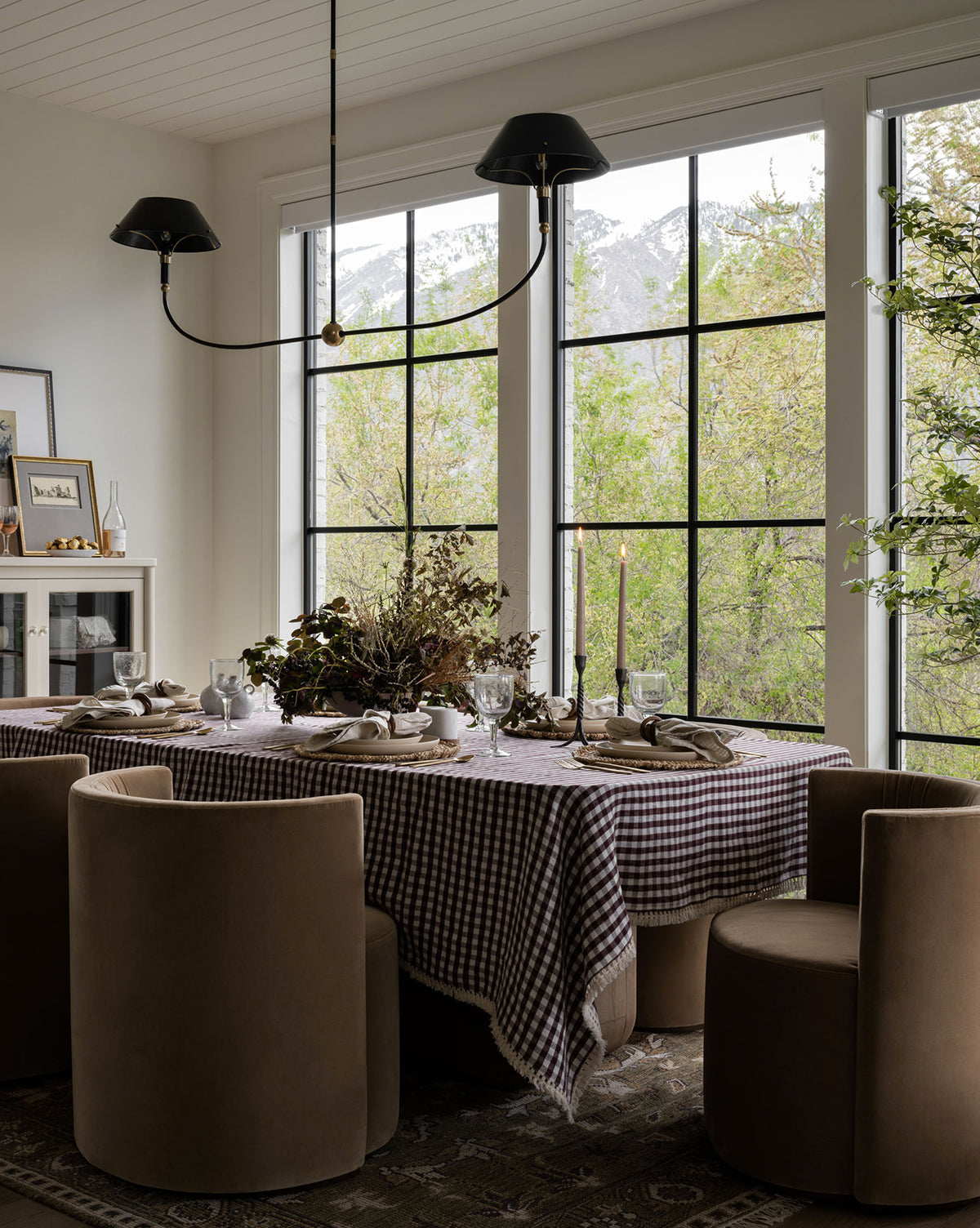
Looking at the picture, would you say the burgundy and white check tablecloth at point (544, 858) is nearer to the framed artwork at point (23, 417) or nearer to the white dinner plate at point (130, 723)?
the white dinner plate at point (130, 723)

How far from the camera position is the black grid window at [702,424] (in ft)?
14.1

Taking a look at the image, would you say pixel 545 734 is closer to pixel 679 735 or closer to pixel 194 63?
pixel 679 735

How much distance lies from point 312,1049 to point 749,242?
3.21 metres

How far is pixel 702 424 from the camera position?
4492mm

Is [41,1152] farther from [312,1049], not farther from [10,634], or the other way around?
[10,634]

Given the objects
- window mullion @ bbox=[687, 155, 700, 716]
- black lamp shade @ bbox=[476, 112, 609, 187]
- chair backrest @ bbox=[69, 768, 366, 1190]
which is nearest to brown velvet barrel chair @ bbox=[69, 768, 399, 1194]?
chair backrest @ bbox=[69, 768, 366, 1190]

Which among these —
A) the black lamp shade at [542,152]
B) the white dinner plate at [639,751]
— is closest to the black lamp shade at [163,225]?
the black lamp shade at [542,152]

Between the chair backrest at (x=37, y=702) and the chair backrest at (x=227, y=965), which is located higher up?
the chair backrest at (x=37, y=702)

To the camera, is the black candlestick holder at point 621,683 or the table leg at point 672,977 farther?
the table leg at point 672,977

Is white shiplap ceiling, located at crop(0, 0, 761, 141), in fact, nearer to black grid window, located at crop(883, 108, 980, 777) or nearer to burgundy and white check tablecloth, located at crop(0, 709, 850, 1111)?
black grid window, located at crop(883, 108, 980, 777)

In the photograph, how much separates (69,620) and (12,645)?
0.25m

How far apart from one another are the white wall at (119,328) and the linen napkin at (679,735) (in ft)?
10.8

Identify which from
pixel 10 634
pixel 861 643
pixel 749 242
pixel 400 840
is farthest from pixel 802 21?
pixel 10 634

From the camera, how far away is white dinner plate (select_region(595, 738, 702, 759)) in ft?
8.55
